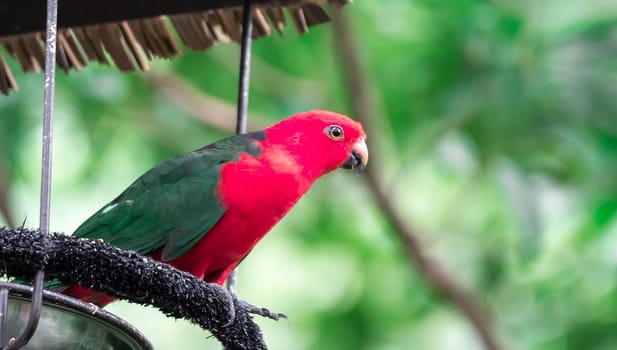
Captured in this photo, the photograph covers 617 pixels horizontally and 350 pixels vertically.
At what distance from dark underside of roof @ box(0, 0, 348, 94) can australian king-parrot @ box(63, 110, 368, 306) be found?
430mm

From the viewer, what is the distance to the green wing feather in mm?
3846

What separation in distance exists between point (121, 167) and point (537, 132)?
313 cm

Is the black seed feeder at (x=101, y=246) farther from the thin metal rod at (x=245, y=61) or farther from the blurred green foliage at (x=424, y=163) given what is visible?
the blurred green foliage at (x=424, y=163)

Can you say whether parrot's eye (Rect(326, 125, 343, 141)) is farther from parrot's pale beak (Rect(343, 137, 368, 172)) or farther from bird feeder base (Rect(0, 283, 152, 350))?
bird feeder base (Rect(0, 283, 152, 350))

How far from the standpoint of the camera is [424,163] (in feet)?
25.8

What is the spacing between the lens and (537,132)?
22.0 feet

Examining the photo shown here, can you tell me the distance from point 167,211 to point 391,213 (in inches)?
116

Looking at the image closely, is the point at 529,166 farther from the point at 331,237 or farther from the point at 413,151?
the point at 331,237

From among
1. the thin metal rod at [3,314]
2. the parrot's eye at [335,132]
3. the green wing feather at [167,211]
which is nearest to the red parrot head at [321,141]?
the parrot's eye at [335,132]

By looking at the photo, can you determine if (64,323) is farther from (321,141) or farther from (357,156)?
(357,156)

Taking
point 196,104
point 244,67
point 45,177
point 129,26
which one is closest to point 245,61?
point 244,67

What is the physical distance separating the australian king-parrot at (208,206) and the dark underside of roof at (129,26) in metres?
0.43

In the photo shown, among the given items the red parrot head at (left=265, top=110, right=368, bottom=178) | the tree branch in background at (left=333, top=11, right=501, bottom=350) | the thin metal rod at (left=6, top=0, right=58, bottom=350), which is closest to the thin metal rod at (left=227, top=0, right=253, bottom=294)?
the red parrot head at (left=265, top=110, right=368, bottom=178)

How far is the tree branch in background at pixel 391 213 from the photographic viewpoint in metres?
6.52
